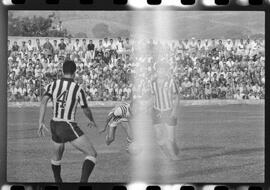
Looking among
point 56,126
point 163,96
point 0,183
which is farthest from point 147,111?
point 0,183

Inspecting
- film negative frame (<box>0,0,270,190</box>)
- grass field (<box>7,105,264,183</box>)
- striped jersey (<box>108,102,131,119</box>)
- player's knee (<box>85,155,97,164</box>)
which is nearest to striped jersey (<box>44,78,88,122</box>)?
grass field (<box>7,105,264,183</box>)

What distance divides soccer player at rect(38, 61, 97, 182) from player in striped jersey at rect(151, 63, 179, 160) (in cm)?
62

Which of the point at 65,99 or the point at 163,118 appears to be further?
the point at 163,118

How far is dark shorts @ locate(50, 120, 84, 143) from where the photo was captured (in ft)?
25.3

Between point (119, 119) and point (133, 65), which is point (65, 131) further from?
point (133, 65)

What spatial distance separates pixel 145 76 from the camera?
306 inches

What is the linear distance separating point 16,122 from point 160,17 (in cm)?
169

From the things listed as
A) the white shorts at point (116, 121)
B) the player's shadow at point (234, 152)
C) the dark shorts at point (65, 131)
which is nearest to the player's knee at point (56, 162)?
the dark shorts at point (65, 131)

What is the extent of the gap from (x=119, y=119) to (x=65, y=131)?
1.73ft

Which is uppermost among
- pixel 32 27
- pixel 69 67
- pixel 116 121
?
pixel 32 27

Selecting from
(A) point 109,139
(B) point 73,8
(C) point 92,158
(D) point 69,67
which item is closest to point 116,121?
(A) point 109,139

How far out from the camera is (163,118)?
25.7 feet

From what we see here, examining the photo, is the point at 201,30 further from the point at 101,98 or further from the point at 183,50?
the point at 101,98

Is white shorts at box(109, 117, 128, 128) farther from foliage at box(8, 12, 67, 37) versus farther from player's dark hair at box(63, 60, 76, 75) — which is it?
foliage at box(8, 12, 67, 37)
